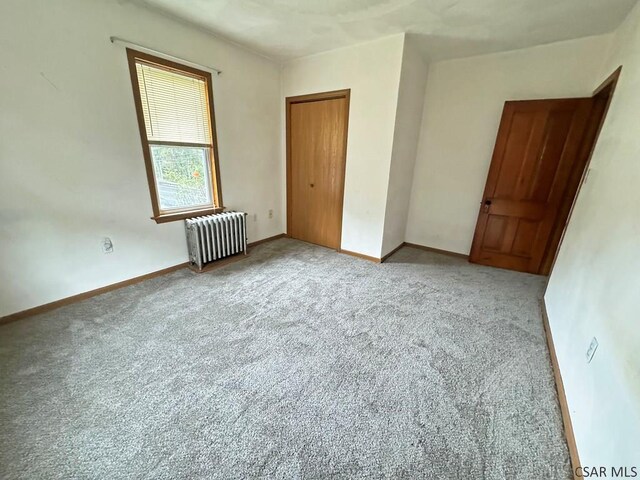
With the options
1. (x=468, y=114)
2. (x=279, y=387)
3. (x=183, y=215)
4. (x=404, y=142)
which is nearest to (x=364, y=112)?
(x=404, y=142)

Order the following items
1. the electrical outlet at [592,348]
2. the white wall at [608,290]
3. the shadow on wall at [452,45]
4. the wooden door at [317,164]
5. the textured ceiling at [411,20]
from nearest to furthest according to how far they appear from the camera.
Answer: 1. the white wall at [608,290]
2. the electrical outlet at [592,348]
3. the textured ceiling at [411,20]
4. the shadow on wall at [452,45]
5. the wooden door at [317,164]

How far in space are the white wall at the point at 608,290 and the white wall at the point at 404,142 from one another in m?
1.66

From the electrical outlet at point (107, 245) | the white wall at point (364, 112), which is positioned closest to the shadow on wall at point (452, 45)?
the white wall at point (364, 112)

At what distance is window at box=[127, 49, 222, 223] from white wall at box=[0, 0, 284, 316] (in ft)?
0.36

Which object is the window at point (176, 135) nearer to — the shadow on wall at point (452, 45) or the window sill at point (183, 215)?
the window sill at point (183, 215)

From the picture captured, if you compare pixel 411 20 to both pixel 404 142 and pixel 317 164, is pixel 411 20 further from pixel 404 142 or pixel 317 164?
pixel 317 164

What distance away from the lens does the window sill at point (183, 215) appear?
2674 millimetres

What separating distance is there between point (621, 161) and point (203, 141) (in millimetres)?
3522

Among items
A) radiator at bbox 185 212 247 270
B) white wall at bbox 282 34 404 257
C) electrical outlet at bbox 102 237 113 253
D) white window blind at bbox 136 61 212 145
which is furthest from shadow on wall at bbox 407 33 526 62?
electrical outlet at bbox 102 237 113 253

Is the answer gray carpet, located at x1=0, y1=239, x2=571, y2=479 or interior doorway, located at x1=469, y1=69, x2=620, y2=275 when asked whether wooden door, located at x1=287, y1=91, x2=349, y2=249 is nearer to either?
gray carpet, located at x1=0, y1=239, x2=571, y2=479

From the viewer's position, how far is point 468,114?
10.5 feet

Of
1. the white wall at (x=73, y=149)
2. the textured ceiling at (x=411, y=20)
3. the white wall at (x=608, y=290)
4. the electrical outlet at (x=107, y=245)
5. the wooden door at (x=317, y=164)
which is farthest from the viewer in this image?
the wooden door at (x=317, y=164)

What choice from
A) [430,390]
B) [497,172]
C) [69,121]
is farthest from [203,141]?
[497,172]

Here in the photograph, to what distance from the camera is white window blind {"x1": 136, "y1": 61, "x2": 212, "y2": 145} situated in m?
2.40
